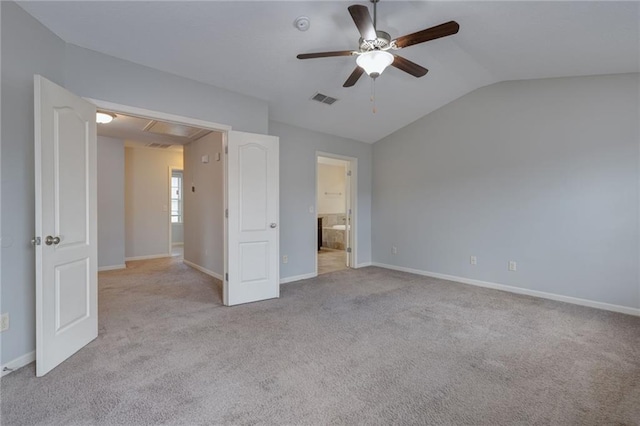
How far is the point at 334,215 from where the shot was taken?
9219mm

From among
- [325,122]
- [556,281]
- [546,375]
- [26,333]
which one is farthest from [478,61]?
[26,333]

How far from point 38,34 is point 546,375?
4.67 m

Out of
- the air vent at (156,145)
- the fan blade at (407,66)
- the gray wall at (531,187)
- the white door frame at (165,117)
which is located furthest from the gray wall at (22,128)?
the gray wall at (531,187)

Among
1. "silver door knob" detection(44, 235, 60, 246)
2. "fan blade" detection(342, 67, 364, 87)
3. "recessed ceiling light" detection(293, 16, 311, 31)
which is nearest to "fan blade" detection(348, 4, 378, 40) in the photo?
"fan blade" detection(342, 67, 364, 87)

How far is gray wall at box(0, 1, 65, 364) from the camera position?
2170mm

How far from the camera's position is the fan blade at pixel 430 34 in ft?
6.74

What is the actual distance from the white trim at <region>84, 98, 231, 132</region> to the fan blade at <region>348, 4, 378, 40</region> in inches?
84.2

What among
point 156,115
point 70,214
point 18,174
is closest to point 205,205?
point 156,115

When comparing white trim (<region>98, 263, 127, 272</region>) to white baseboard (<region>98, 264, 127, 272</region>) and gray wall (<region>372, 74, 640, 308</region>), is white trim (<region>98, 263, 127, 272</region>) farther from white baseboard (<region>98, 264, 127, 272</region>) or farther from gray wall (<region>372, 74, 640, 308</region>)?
gray wall (<region>372, 74, 640, 308</region>)

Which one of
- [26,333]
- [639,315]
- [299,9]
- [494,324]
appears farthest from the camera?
[639,315]

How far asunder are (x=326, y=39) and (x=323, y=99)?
50.3 inches

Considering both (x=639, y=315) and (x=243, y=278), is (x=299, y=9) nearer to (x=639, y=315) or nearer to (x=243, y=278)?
(x=243, y=278)

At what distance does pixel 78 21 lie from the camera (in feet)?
8.05

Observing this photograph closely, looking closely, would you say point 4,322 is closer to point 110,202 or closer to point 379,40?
point 379,40
